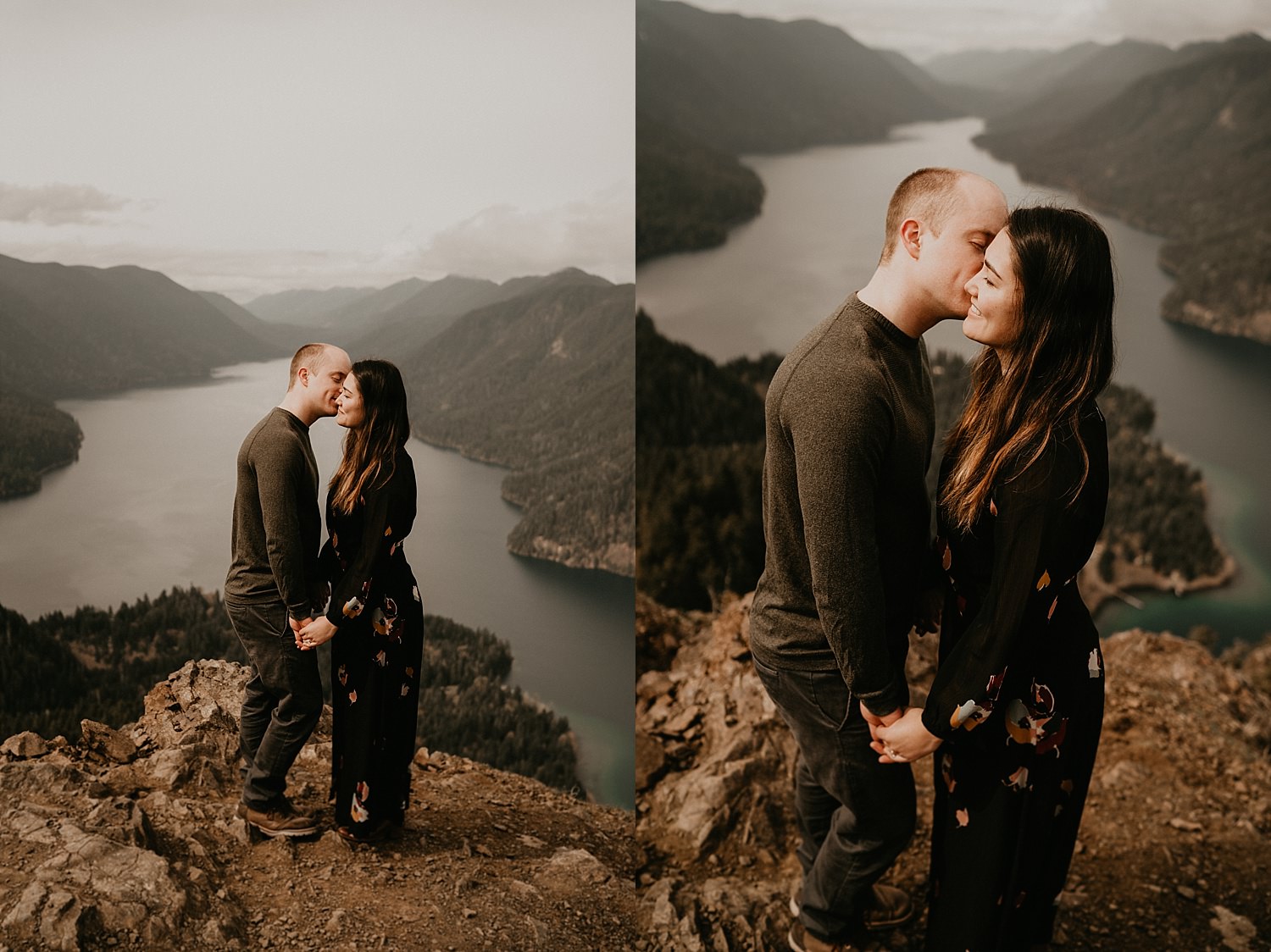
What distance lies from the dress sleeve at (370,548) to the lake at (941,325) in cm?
462

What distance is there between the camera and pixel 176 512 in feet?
9.98

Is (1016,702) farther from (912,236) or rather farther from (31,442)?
(31,442)

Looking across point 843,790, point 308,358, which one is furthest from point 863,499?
point 308,358

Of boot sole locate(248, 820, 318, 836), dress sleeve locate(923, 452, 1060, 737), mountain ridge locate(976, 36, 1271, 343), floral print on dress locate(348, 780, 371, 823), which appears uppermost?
mountain ridge locate(976, 36, 1271, 343)

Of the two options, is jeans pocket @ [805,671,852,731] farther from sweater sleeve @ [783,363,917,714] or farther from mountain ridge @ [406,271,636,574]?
mountain ridge @ [406,271,636,574]

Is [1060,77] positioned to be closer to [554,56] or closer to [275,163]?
[554,56]

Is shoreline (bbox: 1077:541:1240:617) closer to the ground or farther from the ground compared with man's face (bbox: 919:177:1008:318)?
closer to the ground

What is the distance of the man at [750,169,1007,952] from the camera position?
1864 millimetres

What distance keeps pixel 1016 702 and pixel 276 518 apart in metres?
1.91

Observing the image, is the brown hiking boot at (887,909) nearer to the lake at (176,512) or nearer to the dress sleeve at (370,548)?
the lake at (176,512)

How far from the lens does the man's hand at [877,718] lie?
2008 millimetres

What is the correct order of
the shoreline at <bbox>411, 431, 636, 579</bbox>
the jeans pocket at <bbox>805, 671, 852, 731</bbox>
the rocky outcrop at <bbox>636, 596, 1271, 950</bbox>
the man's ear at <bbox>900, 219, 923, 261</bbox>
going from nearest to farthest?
the man's ear at <bbox>900, 219, 923, 261</bbox> < the jeans pocket at <bbox>805, 671, 852, 731</bbox> < the rocky outcrop at <bbox>636, 596, 1271, 950</bbox> < the shoreline at <bbox>411, 431, 636, 579</bbox>

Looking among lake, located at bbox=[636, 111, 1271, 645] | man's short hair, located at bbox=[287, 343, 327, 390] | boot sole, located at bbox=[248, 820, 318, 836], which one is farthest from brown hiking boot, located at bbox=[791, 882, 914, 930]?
lake, located at bbox=[636, 111, 1271, 645]

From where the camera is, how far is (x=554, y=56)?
12.2 ft
